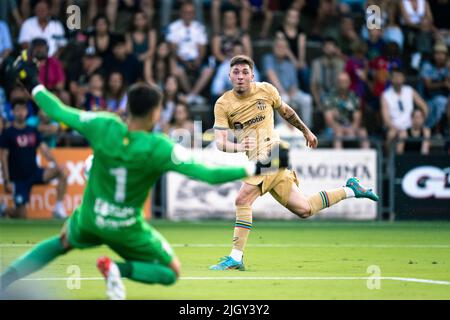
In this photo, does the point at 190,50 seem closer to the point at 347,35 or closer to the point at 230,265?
the point at 347,35

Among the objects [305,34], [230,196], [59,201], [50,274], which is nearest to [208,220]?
[230,196]

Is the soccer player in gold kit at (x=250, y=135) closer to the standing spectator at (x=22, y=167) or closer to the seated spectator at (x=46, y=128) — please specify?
the standing spectator at (x=22, y=167)

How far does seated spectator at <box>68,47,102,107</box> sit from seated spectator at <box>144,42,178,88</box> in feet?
3.55

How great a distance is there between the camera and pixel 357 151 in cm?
2083

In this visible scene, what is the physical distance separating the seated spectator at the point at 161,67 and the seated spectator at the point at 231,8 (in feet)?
5.55

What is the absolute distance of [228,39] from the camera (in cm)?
2152

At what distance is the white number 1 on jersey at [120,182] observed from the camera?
26.5ft

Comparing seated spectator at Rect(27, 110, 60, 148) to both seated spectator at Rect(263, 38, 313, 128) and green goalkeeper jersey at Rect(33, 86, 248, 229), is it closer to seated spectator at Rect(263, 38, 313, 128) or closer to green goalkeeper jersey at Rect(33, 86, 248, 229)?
seated spectator at Rect(263, 38, 313, 128)

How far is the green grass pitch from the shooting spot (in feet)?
30.9

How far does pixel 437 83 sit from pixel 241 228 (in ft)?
38.7

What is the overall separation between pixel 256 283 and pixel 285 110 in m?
3.02

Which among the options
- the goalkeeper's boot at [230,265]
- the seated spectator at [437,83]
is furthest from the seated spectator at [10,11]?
the goalkeeper's boot at [230,265]

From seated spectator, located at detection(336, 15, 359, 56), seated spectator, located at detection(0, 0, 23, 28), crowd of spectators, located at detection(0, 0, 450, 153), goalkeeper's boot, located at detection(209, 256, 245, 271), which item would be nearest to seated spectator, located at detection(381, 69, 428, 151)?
crowd of spectators, located at detection(0, 0, 450, 153)
